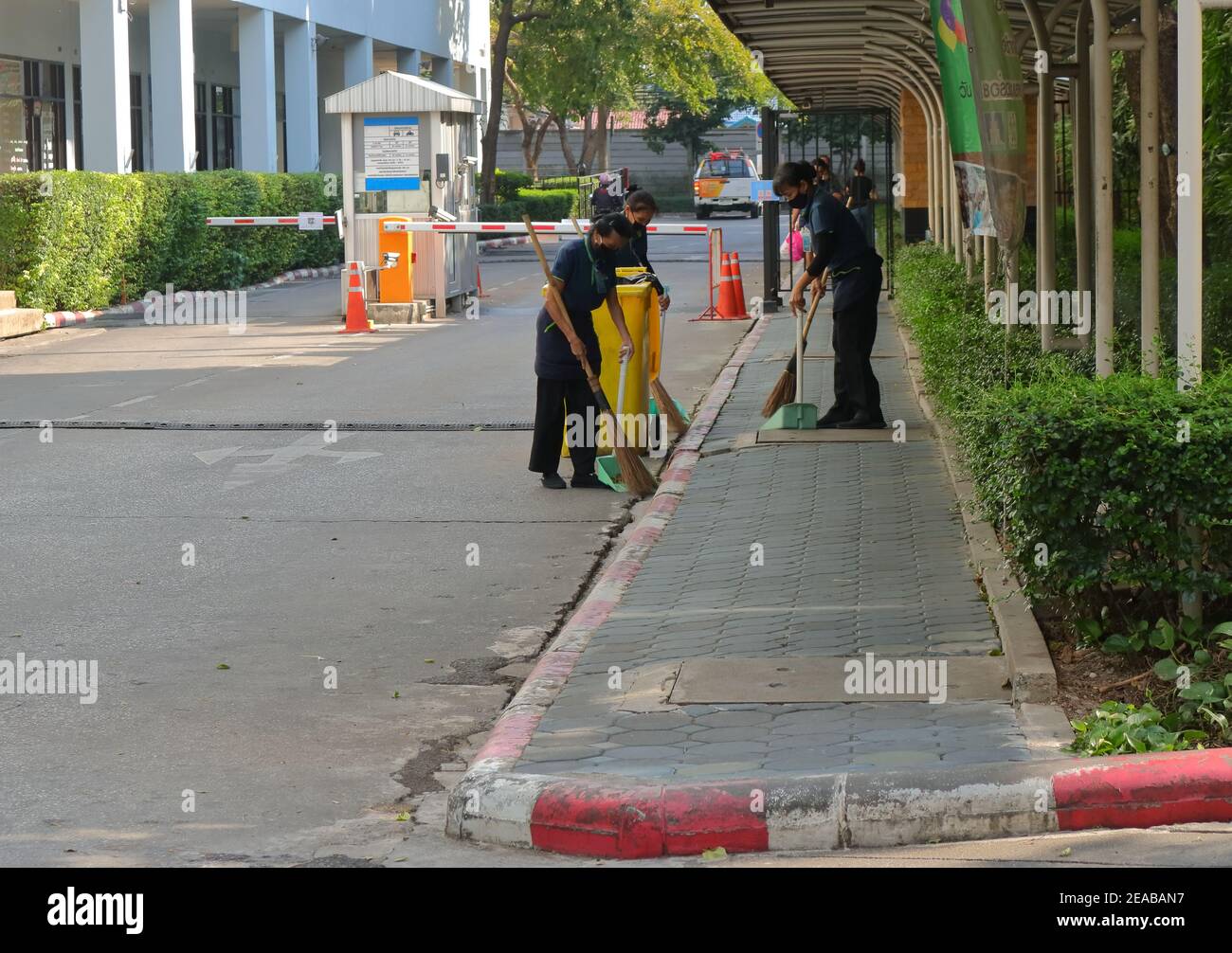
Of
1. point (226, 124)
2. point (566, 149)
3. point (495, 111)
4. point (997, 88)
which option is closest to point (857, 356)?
point (997, 88)

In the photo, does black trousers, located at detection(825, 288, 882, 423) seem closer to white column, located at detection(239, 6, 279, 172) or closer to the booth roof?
the booth roof

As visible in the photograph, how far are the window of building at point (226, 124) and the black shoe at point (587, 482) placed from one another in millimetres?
30518

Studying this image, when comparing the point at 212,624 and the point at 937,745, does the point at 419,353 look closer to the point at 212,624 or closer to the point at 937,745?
the point at 212,624

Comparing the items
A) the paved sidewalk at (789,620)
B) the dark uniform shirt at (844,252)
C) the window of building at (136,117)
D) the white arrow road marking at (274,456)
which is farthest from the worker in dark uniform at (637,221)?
the window of building at (136,117)

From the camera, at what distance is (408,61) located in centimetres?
4512

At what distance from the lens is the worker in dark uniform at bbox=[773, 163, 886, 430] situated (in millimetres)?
12328

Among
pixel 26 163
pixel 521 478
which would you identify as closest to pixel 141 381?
pixel 521 478

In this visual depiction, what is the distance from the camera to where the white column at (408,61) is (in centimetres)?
4488

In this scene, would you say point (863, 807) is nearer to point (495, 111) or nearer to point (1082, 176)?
point (1082, 176)

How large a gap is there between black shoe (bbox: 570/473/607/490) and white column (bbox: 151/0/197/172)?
2024 centimetres

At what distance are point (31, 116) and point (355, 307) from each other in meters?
13.1

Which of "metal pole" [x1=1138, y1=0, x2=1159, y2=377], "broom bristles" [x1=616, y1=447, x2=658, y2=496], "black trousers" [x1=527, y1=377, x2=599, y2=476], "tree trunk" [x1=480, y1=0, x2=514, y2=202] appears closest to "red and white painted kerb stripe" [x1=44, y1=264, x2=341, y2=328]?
"black trousers" [x1=527, y1=377, x2=599, y2=476]

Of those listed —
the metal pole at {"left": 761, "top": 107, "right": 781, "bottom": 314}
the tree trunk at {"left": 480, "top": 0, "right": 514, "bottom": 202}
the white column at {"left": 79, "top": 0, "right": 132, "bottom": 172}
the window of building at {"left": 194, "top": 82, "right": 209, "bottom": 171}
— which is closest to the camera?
the metal pole at {"left": 761, "top": 107, "right": 781, "bottom": 314}

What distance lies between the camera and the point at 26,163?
106ft
